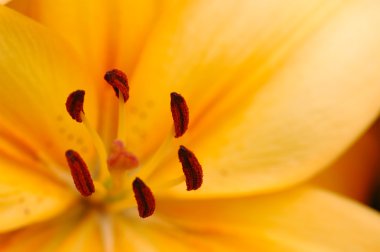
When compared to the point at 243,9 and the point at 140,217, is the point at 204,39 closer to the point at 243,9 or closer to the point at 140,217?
the point at 243,9

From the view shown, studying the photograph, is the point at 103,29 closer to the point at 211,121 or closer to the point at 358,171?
the point at 211,121

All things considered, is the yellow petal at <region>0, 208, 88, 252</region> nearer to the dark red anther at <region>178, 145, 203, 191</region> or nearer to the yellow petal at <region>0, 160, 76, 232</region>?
the yellow petal at <region>0, 160, 76, 232</region>

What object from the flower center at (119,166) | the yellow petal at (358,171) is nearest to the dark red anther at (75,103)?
the flower center at (119,166)

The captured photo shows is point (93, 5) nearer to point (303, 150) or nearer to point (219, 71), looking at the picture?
point (219, 71)

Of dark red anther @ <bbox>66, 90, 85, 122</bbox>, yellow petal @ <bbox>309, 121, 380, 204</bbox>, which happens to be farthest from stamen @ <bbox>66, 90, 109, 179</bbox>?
yellow petal @ <bbox>309, 121, 380, 204</bbox>

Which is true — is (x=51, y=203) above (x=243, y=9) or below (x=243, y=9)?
below

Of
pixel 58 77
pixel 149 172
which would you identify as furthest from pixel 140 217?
pixel 58 77

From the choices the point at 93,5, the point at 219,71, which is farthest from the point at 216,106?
the point at 93,5
